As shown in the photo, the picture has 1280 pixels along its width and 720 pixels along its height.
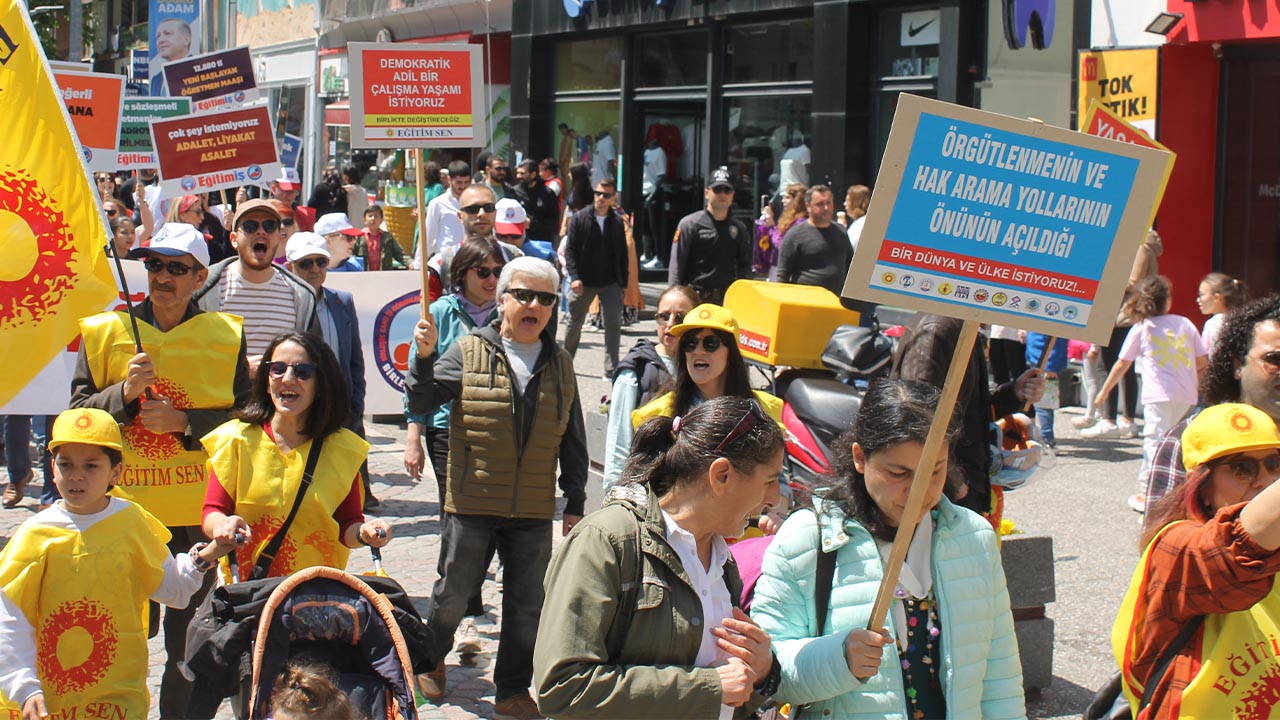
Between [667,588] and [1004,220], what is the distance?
1.20 metres

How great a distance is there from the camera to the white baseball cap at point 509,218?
1102 centimetres

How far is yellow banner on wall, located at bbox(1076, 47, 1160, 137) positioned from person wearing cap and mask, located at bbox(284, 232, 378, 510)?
7731mm

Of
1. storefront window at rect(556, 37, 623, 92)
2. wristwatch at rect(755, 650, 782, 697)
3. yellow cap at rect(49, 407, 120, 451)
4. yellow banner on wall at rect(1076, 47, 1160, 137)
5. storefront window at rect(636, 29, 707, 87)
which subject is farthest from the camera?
storefront window at rect(556, 37, 623, 92)

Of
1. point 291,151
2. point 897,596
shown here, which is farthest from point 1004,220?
point 291,151

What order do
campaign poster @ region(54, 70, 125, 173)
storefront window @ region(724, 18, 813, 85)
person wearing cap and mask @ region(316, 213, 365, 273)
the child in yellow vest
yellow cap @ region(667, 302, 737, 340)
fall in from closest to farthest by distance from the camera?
the child in yellow vest → yellow cap @ region(667, 302, 737, 340) → campaign poster @ region(54, 70, 125, 173) → person wearing cap and mask @ region(316, 213, 365, 273) → storefront window @ region(724, 18, 813, 85)

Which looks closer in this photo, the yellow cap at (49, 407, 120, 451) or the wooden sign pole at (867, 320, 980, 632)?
the wooden sign pole at (867, 320, 980, 632)

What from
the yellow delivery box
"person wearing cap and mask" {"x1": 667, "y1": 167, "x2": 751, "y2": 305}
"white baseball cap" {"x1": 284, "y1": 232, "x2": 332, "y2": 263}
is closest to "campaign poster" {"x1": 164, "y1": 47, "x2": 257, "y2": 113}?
"person wearing cap and mask" {"x1": 667, "y1": 167, "x2": 751, "y2": 305}

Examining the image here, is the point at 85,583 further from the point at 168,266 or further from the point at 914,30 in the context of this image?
the point at 914,30

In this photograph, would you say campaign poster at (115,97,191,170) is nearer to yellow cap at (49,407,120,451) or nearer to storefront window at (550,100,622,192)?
storefront window at (550,100,622,192)

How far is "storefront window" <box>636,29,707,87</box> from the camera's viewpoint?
2064cm

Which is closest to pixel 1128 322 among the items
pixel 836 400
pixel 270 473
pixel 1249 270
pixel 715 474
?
pixel 1249 270

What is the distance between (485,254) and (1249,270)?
8.84m

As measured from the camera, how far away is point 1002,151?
3391mm

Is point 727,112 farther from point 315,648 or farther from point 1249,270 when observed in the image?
point 315,648
